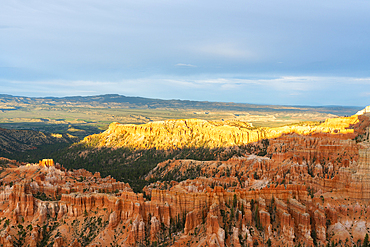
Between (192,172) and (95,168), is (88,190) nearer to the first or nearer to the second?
(192,172)

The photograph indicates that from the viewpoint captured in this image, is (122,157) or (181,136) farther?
(181,136)

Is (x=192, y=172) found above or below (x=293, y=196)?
below

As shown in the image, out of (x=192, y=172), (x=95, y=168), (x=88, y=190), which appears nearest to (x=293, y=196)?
(x=88, y=190)

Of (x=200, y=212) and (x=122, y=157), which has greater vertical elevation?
(x=200, y=212)

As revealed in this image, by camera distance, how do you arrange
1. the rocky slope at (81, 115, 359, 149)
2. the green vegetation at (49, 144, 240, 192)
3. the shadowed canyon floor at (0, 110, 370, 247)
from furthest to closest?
the rocky slope at (81, 115, 359, 149)
the green vegetation at (49, 144, 240, 192)
the shadowed canyon floor at (0, 110, 370, 247)

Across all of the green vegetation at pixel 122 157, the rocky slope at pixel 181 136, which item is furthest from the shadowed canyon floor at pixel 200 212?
the rocky slope at pixel 181 136

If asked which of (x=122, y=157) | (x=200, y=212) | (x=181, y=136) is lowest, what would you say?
(x=122, y=157)

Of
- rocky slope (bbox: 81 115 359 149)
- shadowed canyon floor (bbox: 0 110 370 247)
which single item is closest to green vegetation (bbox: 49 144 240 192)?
rocky slope (bbox: 81 115 359 149)

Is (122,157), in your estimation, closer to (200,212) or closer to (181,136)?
(181,136)

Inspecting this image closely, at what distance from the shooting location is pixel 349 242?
49.5 m

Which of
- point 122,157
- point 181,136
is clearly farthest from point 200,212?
point 181,136

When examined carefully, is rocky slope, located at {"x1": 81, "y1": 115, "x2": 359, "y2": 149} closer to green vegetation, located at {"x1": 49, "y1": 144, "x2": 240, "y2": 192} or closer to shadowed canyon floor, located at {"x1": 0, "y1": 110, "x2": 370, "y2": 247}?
green vegetation, located at {"x1": 49, "y1": 144, "x2": 240, "y2": 192}

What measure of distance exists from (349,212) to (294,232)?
1099 cm

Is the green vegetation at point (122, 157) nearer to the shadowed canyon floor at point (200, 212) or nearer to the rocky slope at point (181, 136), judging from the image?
the rocky slope at point (181, 136)
